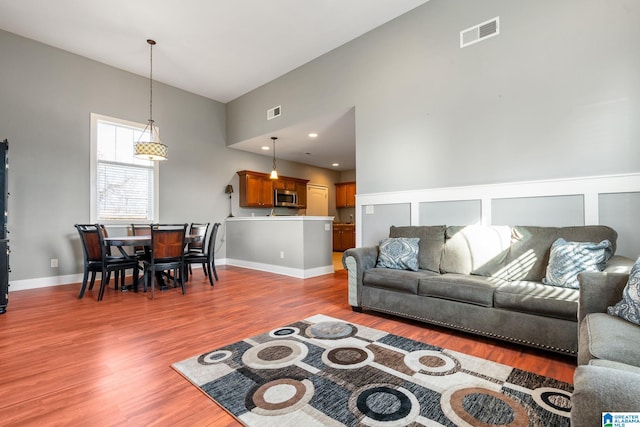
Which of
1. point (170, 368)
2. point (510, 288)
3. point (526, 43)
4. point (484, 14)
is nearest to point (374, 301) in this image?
point (510, 288)

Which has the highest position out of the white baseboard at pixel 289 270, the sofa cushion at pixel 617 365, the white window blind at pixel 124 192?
the white window blind at pixel 124 192

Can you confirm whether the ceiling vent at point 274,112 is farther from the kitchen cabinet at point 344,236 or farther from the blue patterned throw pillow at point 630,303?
the blue patterned throw pillow at point 630,303

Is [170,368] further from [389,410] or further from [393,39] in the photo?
[393,39]

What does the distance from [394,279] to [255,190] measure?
16.2 feet

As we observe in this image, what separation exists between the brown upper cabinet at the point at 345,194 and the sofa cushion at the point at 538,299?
7419 mm

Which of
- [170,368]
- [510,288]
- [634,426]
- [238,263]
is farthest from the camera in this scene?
[238,263]

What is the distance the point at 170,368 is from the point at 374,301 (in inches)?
75.3

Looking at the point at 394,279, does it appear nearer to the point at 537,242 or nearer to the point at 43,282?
the point at 537,242

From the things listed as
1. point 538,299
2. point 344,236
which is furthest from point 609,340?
point 344,236

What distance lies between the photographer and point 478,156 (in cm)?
332

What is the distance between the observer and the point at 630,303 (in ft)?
4.73

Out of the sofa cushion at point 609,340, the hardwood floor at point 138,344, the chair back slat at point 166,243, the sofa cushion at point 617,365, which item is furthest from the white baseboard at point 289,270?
the sofa cushion at point 617,365

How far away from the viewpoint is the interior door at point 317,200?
920 centimetres

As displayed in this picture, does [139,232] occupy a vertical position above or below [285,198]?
below
